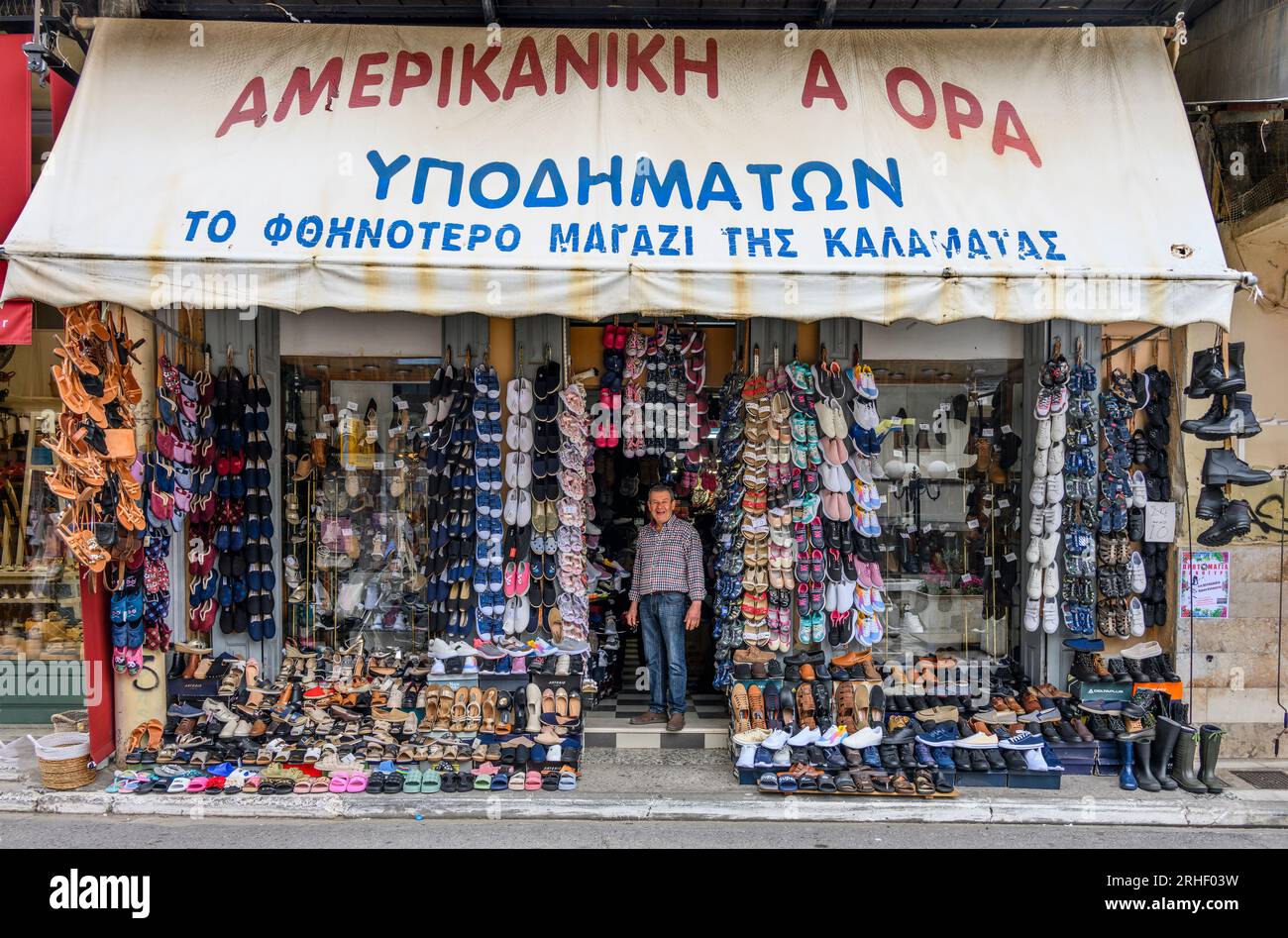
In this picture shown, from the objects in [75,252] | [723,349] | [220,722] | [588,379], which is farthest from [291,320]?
[723,349]

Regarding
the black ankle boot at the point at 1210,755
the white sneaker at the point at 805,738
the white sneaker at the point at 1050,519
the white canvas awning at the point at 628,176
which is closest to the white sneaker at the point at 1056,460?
the white sneaker at the point at 1050,519

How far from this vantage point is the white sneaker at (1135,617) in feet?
21.3

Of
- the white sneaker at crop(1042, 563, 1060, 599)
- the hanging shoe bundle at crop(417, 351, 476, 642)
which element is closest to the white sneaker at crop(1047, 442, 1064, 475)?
the white sneaker at crop(1042, 563, 1060, 599)

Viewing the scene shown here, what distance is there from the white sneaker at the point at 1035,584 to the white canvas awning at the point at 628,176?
2.21m

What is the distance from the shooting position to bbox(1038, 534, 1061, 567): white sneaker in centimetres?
646

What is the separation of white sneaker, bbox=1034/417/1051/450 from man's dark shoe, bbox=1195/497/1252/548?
1.25 metres

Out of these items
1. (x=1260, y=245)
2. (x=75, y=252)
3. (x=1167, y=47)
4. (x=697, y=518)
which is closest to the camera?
(x=75, y=252)

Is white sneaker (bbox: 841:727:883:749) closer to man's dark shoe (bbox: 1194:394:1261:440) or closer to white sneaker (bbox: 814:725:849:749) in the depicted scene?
white sneaker (bbox: 814:725:849:749)

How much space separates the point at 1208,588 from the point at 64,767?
862 centimetres

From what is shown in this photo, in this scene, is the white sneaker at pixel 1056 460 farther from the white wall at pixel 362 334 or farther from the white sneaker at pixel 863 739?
the white wall at pixel 362 334

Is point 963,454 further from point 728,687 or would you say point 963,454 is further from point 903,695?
point 728,687

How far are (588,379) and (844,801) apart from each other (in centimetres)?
379

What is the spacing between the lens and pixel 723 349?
23.6ft

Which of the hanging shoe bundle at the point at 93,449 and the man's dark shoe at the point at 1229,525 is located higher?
the hanging shoe bundle at the point at 93,449
